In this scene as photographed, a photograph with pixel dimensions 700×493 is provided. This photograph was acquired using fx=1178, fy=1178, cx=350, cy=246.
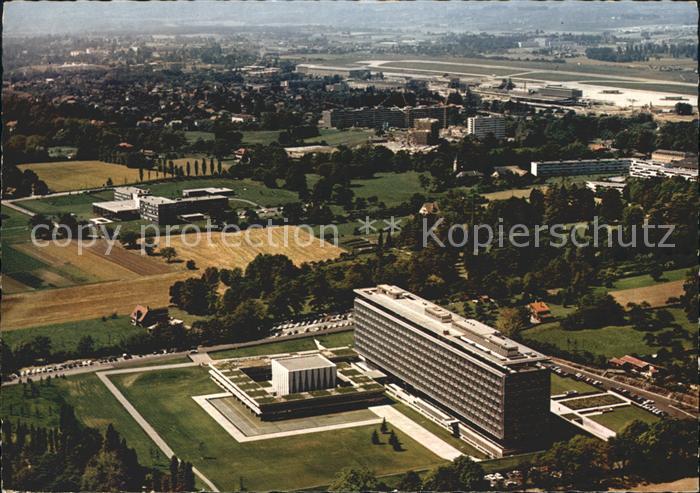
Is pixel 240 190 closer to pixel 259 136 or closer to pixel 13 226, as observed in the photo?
pixel 13 226

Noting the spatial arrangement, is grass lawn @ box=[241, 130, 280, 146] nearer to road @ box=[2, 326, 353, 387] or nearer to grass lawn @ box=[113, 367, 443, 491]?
road @ box=[2, 326, 353, 387]

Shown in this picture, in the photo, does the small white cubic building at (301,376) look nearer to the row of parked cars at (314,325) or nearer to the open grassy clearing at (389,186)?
the row of parked cars at (314,325)

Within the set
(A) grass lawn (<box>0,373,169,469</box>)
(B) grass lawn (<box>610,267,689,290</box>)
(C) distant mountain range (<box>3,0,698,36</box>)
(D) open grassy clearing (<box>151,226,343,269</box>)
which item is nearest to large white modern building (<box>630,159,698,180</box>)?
(B) grass lawn (<box>610,267,689,290</box>)

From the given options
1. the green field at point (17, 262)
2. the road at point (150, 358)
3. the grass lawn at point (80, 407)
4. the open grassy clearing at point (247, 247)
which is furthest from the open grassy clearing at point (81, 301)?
the grass lawn at point (80, 407)

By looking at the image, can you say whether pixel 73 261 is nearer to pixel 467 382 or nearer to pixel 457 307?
pixel 457 307

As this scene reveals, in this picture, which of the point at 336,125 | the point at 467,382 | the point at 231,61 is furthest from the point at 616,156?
the point at 231,61
